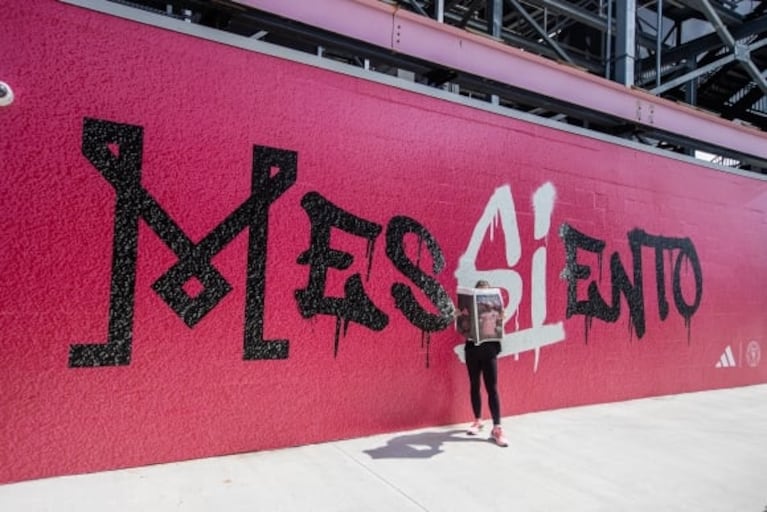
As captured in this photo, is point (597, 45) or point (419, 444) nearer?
point (419, 444)

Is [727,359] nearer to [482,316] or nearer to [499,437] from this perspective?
[499,437]

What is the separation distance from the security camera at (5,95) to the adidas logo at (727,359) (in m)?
8.42

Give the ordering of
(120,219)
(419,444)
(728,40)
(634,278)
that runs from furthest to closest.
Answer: (728,40), (634,278), (419,444), (120,219)

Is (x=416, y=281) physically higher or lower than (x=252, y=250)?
lower

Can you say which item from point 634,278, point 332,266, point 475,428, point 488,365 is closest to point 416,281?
point 332,266

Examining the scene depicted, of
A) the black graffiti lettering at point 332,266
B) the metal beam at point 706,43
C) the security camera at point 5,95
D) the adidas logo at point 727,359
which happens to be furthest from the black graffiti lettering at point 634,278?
the security camera at point 5,95

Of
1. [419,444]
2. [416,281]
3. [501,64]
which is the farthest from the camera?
[501,64]

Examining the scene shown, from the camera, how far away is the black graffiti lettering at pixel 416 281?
16.3 feet

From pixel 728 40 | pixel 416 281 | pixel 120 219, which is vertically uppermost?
pixel 728 40

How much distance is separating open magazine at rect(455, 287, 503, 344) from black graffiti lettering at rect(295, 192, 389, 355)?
72cm

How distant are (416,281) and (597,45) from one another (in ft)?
31.8

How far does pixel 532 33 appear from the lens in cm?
1191

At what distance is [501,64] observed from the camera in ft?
18.5

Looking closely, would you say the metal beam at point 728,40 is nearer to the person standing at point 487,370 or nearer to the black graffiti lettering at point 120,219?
the person standing at point 487,370
